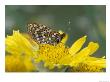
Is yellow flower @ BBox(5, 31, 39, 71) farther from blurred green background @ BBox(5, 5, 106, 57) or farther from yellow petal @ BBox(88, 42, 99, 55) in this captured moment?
yellow petal @ BBox(88, 42, 99, 55)

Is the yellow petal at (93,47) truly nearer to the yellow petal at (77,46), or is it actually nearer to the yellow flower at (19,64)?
the yellow petal at (77,46)

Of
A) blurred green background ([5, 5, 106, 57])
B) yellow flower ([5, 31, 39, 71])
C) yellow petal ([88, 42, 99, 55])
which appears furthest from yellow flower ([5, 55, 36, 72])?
yellow petal ([88, 42, 99, 55])

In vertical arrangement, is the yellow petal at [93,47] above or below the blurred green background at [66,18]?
below

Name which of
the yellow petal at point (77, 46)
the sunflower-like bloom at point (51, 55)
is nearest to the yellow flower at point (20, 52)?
the sunflower-like bloom at point (51, 55)

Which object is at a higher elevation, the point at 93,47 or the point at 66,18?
the point at 66,18

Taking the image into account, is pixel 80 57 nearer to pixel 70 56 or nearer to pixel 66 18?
pixel 70 56

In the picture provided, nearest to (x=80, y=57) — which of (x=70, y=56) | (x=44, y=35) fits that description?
(x=70, y=56)
